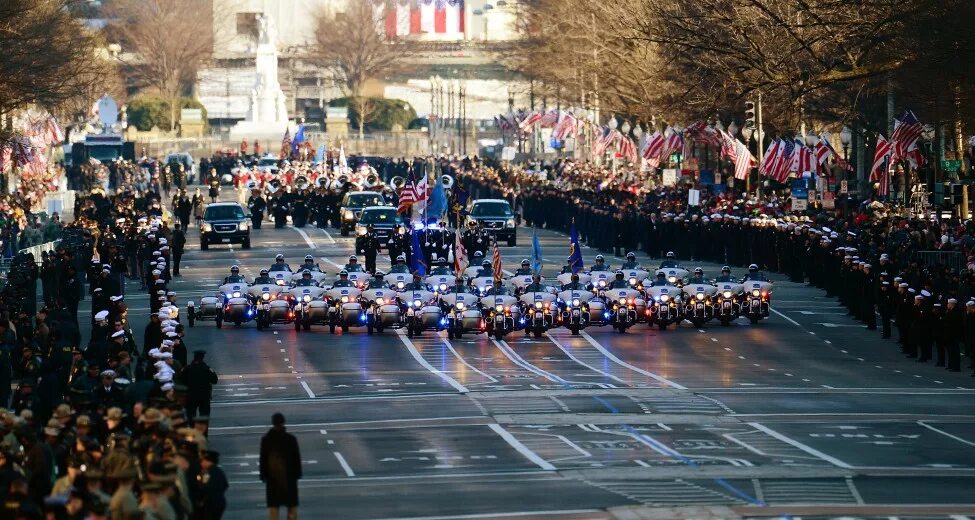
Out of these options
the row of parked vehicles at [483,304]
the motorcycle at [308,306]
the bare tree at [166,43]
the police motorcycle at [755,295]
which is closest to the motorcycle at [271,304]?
the row of parked vehicles at [483,304]

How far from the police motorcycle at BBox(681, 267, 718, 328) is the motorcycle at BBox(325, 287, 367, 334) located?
Result: 250 inches

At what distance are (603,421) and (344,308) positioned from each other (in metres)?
15.5

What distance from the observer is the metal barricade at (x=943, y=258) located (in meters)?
49.1

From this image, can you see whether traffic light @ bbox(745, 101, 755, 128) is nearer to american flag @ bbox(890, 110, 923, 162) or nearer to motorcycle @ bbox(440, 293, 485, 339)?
american flag @ bbox(890, 110, 923, 162)

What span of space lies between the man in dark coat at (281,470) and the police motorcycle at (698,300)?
25884 millimetres

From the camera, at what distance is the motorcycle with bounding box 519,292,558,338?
46.2 metres

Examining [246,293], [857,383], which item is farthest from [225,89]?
[857,383]

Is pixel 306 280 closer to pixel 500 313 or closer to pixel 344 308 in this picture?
pixel 344 308

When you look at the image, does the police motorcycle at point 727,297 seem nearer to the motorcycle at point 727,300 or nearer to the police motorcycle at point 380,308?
the motorcycle at point 727,300

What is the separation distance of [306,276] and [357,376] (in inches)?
376

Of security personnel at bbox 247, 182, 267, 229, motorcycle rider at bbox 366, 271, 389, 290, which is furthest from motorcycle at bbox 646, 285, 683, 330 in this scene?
security personnel at bbox 247, 182, 267, 229

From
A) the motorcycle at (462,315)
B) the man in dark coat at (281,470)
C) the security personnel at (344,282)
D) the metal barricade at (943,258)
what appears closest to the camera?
the man in dark coat at (281,470)

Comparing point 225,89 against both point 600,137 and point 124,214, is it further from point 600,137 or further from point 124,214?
point 124,214

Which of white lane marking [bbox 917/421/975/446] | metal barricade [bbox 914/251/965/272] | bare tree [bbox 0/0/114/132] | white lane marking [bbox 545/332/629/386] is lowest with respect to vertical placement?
white lane marking [bbox 545/332/629/386]
